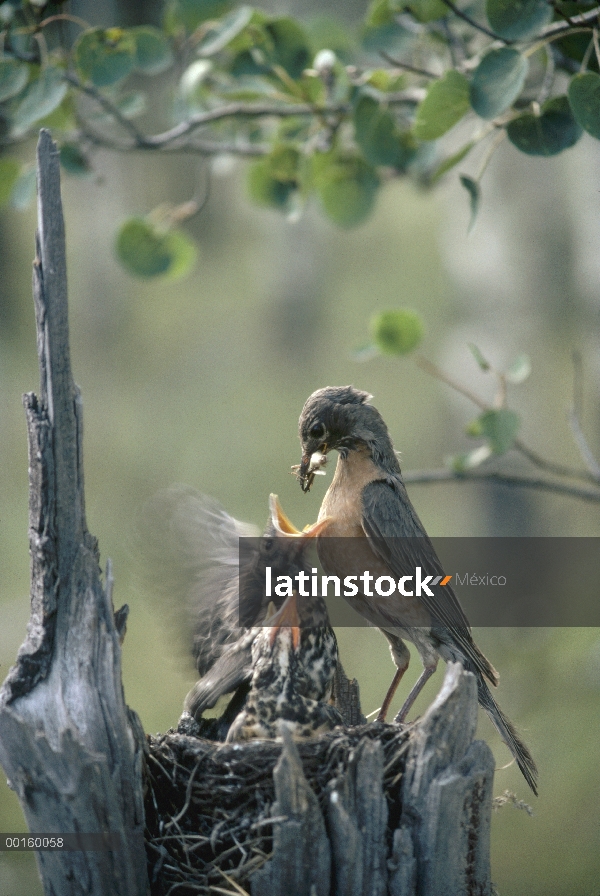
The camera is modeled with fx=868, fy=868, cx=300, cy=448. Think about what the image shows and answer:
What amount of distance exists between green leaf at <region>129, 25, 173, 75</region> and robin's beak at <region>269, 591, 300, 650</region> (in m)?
2.35

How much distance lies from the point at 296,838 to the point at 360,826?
185mm

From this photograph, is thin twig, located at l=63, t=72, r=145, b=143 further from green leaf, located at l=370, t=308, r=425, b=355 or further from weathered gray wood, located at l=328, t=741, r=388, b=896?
weathered gray wood, located at l=328, t=741, r=388, b=896

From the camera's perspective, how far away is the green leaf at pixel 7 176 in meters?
3.86

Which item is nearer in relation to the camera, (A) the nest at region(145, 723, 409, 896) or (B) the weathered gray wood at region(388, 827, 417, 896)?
(B) the weathered gray wood at region(388, 827, 417, 896)

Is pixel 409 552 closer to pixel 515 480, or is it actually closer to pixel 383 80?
pixel 515 480

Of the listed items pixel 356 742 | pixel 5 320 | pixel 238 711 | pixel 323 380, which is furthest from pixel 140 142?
pixel 323 380

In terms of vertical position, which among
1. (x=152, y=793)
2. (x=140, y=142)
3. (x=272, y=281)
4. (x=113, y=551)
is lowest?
(x=152, y=793)

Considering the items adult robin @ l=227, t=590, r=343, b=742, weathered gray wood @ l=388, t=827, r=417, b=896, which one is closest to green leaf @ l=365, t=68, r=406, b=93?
adult robin @ l=227, t=590, r=343, b=742

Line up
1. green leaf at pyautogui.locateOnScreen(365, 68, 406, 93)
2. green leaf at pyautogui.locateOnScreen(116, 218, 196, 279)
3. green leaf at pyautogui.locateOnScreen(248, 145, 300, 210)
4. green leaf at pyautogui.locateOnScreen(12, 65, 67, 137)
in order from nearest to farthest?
1. green leaf at pyautogui.locateOnScreen(12, 65, 67, 137)
2. green leaf at pyautogui.locateOnScreen(365, 68, 406, 93)
3. green leaf at pyautogui.locateOnScreen(116, 218, 196, 279)
4. green leaf at pyautogui.locateOnScreen(248, 145, 300, 210)

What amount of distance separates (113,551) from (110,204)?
8.17m

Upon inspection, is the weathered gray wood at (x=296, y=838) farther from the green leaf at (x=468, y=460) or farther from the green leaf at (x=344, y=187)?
the green leaf at (x=344, y=187)

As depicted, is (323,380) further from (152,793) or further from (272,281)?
(152,793)

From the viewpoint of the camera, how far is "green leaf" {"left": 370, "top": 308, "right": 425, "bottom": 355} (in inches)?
147

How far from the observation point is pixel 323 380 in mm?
11344
